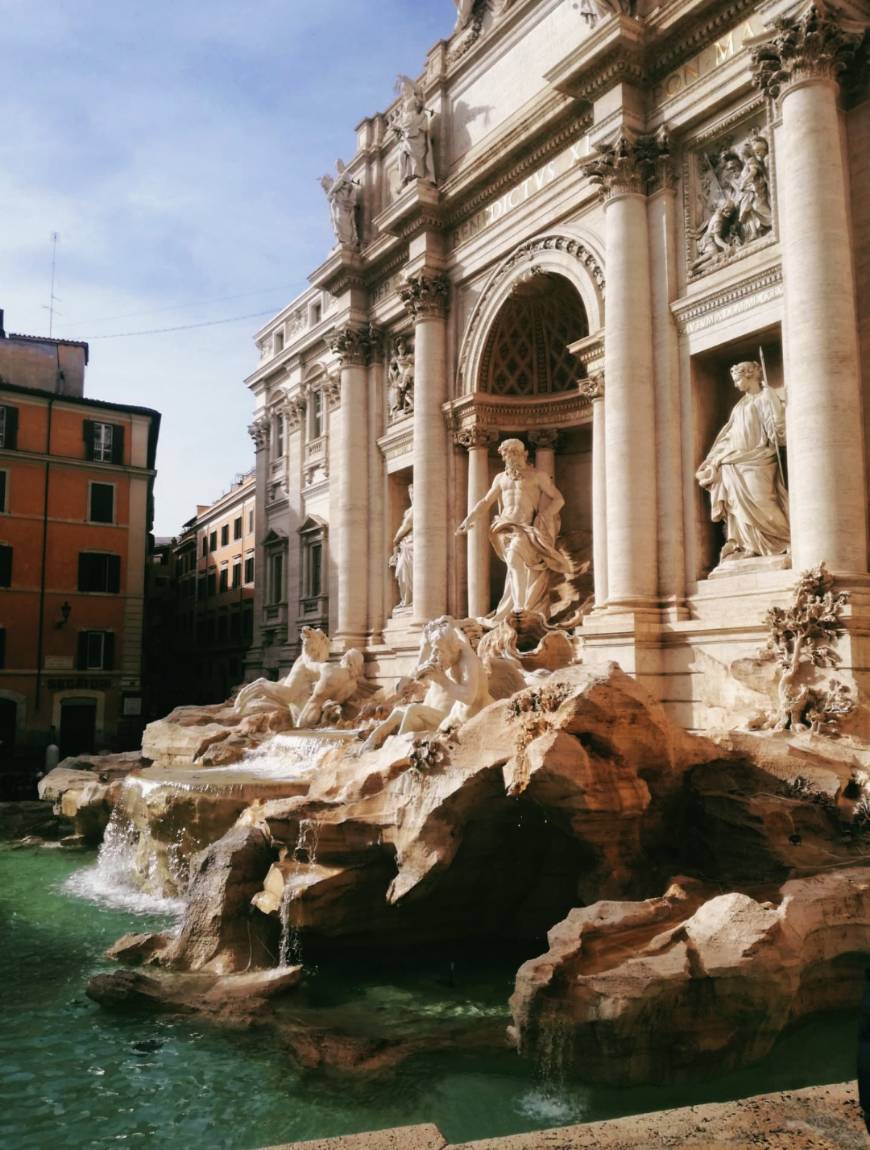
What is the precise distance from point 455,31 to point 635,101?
7.62 meters

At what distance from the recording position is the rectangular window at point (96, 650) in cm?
3062

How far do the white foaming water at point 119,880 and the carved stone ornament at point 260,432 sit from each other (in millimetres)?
18648

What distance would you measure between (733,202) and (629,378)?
9.61 ft

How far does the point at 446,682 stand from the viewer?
11883 mm

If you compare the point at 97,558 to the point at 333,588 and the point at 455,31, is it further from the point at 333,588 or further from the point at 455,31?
the point at 455,31

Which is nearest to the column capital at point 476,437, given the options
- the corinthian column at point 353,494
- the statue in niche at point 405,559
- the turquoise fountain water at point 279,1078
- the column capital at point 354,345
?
the statue in niche at point 405,559

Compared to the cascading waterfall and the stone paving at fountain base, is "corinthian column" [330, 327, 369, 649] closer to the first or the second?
the cascading waterfall

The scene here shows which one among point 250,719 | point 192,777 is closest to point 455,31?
point 250,719

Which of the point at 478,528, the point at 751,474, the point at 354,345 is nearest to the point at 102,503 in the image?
the point at 354,345

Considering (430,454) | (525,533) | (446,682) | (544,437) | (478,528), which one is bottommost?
(446,682)

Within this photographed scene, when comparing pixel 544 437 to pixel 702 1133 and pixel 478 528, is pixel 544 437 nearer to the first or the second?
pixel 478 528

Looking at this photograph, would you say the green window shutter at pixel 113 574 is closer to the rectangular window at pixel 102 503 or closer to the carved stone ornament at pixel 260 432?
the rectangular window at pixel 102 503

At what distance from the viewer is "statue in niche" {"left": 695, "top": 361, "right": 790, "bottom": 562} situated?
43.7ft

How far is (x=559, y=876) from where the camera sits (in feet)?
31.7
